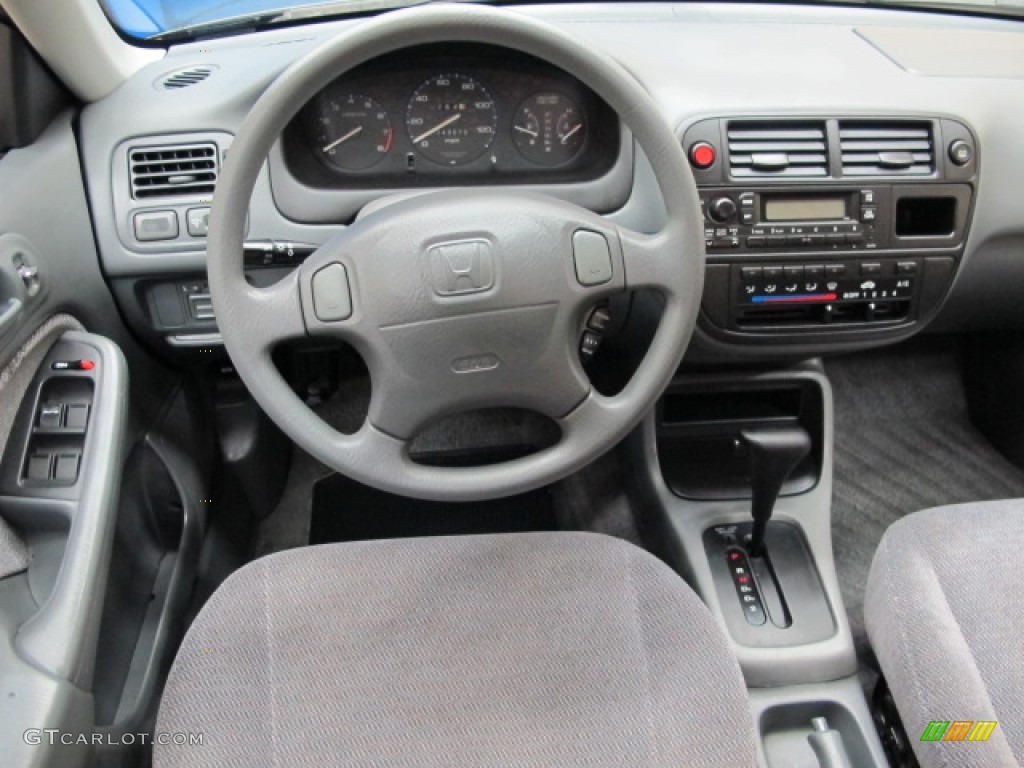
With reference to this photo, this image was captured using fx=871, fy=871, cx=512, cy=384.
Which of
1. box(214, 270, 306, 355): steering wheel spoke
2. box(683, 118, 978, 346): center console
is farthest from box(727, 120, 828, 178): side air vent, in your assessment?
box(214, 270, 306, 355): steering wheel spoke

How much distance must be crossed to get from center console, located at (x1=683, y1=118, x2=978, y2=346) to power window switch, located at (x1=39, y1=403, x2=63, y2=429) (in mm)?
852

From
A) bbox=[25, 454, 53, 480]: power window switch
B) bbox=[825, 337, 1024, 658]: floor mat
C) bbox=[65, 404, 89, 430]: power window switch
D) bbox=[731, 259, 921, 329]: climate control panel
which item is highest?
bbox=[731, 259, 921, 329]: climate control panel

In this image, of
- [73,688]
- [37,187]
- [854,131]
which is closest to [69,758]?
[73,688]

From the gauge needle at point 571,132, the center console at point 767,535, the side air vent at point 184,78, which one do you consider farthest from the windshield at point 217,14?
the center console at point 767,535

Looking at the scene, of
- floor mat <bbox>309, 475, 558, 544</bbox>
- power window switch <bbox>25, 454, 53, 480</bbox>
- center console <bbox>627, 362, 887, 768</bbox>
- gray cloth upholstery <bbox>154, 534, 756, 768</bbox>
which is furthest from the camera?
floor mat <bbox>309, 475, 558, 544</bbox>

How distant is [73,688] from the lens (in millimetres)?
916

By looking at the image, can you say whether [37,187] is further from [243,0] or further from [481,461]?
[481,461]

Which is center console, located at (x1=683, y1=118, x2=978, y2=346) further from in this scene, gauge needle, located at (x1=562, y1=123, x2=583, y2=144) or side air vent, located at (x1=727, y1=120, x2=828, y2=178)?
gauge needle, located at (x1=562, y1=123, x2=583, y2=144)

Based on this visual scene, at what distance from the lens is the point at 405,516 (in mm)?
1748

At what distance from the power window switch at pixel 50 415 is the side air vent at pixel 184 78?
1.54 feet

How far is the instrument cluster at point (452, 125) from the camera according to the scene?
3.87ft

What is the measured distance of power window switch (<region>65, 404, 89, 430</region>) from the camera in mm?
1063

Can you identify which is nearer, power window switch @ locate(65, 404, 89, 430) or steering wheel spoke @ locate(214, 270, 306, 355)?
steering wheel spoke @ locate(214, 270, 306, 355)

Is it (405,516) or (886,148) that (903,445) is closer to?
(886,148)
